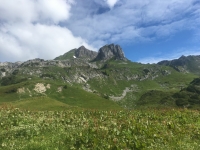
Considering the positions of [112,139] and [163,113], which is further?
[163,113]

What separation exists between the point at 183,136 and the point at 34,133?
12382 millimetres

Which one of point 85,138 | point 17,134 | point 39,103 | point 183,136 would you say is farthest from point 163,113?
point 39,103

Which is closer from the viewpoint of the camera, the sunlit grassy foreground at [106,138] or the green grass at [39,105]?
the sunlit grassy foreground at [106,138]

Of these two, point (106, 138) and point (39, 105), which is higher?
point (39, 105)

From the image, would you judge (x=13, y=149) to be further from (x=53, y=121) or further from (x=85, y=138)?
(x=53, y=121)

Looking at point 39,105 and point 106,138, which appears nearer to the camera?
point 106,138

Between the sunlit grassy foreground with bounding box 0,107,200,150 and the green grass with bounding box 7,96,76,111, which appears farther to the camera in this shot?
the green grass with bounding box 7,96,76,111

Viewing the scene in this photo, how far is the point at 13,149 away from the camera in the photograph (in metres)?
14.6

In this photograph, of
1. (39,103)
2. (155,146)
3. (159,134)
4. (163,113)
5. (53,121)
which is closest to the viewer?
(155,146)

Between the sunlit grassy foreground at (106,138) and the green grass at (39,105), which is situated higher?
the green grass at (39,105)

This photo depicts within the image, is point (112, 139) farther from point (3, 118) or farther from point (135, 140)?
point (3, 118)

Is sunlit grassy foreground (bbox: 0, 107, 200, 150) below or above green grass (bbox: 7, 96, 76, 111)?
below

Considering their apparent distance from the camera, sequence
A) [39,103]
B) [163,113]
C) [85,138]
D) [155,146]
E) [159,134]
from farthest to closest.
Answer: [39,103]
[163,113]
[159,134]
[85,138]
[155,146]

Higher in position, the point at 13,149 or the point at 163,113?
the point at 163,113
